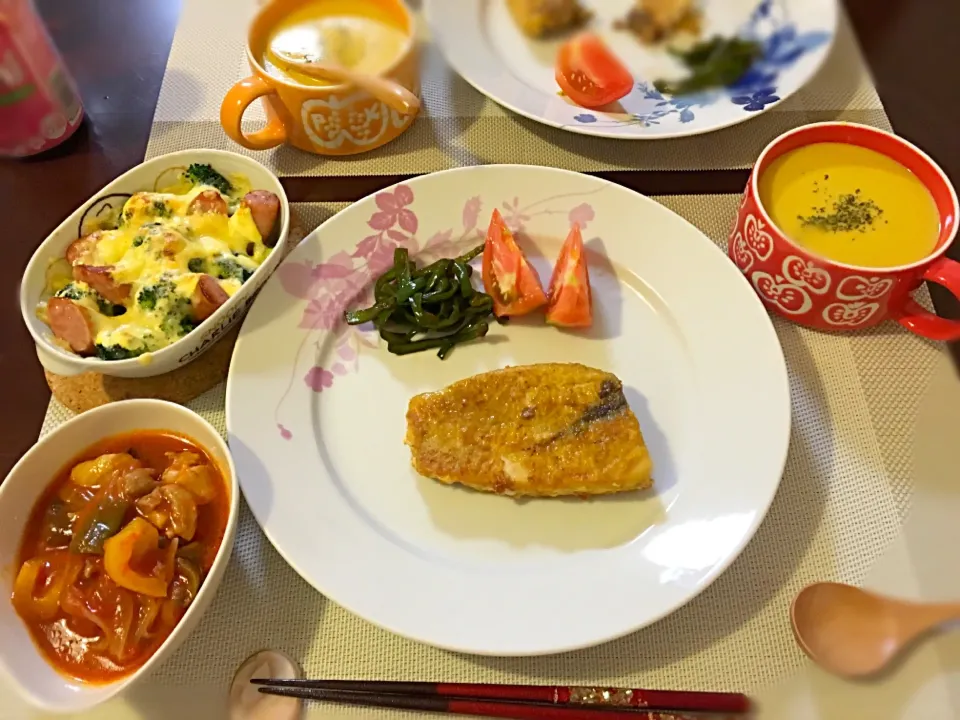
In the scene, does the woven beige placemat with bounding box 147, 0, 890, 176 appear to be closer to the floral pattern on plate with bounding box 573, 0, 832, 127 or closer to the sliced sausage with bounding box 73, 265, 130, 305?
the floral pattern on plate with bounding box 573, 0, 832, 127

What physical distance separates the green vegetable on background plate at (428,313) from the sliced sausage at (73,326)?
56cm

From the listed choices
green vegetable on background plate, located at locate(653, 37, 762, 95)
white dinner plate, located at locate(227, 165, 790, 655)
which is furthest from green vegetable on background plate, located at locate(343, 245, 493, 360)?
green vegetable on background plate, located at locate(653, 37, 762, 95)

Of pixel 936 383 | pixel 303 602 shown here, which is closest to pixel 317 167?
pixel 303 602

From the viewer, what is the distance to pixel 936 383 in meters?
1.74

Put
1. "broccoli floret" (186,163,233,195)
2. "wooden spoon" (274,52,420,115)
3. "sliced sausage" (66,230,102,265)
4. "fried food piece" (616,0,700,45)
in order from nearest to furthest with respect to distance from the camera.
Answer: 1. "sliced sausage" (66,230,102,265)
2. "broccoli floret" (186,163,233,195)
3. "wooden spoon" (274,52,420,115)
4. "fried food piece" (616,0,700,45)

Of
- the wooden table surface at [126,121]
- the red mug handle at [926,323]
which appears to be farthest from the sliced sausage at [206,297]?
the red mug handle at [926,323]

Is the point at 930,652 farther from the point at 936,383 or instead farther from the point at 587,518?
the point at 936,383

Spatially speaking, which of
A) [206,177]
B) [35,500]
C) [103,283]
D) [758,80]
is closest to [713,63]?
[758,80]

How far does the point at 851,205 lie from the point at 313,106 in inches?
54.6

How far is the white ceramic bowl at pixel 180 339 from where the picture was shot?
158cm

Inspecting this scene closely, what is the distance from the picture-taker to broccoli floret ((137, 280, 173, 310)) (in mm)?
1630

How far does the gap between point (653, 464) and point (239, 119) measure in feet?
4.50

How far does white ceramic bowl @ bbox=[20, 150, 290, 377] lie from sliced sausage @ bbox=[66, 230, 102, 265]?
0.02 meters

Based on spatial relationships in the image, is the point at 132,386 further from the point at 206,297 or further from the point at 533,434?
the point at 533,434
